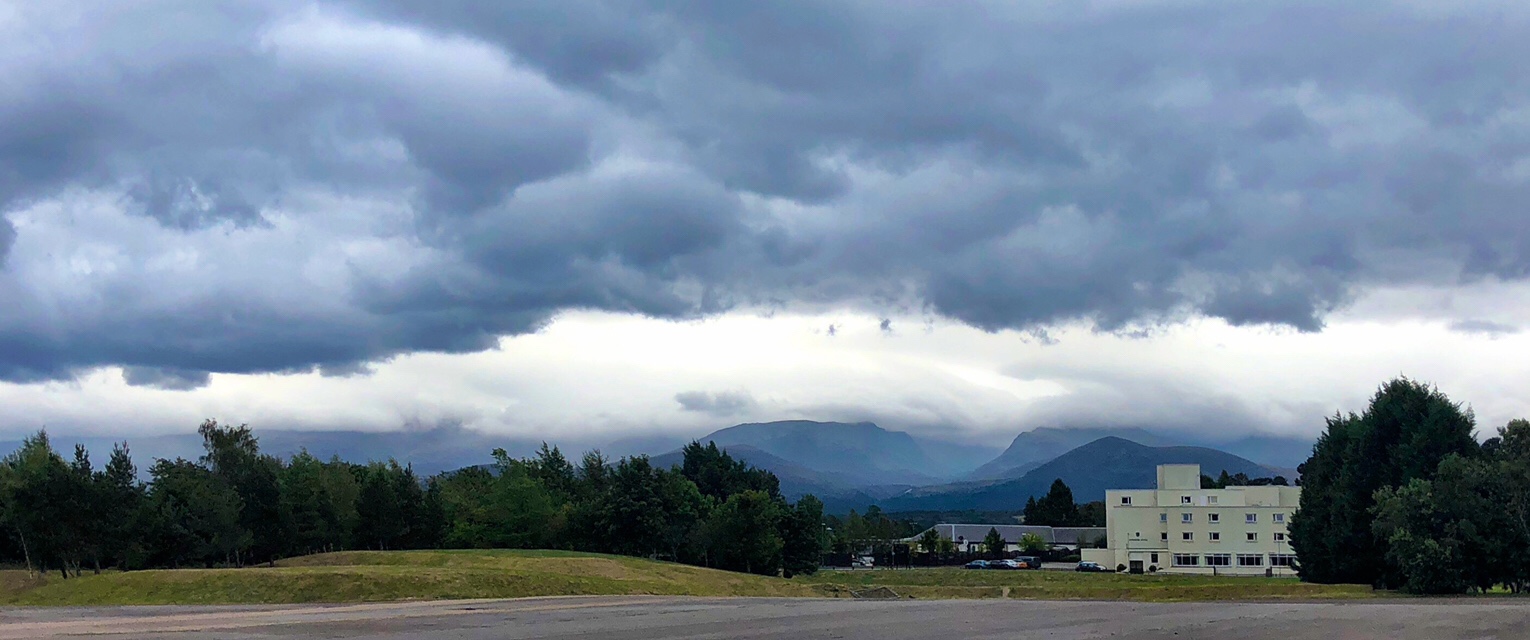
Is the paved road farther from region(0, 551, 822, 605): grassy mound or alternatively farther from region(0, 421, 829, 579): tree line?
region(0, 421, 829, 579): tree line

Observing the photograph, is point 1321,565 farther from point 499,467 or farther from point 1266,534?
point 499,467

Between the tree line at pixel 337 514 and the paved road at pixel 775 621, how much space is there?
87.4 ft

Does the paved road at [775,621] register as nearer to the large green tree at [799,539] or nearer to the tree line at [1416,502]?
the tree line at [1416,502]

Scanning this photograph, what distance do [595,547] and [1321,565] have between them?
55.3 metres

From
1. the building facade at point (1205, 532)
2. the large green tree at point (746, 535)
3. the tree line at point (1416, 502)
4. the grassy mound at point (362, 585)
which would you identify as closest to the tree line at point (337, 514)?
the large green tree at point (746, 535)

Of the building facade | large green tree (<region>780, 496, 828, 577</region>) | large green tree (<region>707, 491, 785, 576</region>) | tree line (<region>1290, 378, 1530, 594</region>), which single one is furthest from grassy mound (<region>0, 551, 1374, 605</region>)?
the building facade

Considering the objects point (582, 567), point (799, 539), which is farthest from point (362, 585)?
point (799, 539)

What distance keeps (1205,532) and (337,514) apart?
9828 centimetres

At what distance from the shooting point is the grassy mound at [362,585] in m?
53.3

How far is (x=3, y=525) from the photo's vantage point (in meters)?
78.5

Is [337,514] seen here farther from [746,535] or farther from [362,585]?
[362,585]

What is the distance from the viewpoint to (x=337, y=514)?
301ft

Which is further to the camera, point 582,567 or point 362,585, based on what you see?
point 582,567

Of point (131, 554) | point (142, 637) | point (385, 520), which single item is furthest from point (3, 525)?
point (142, 637)
